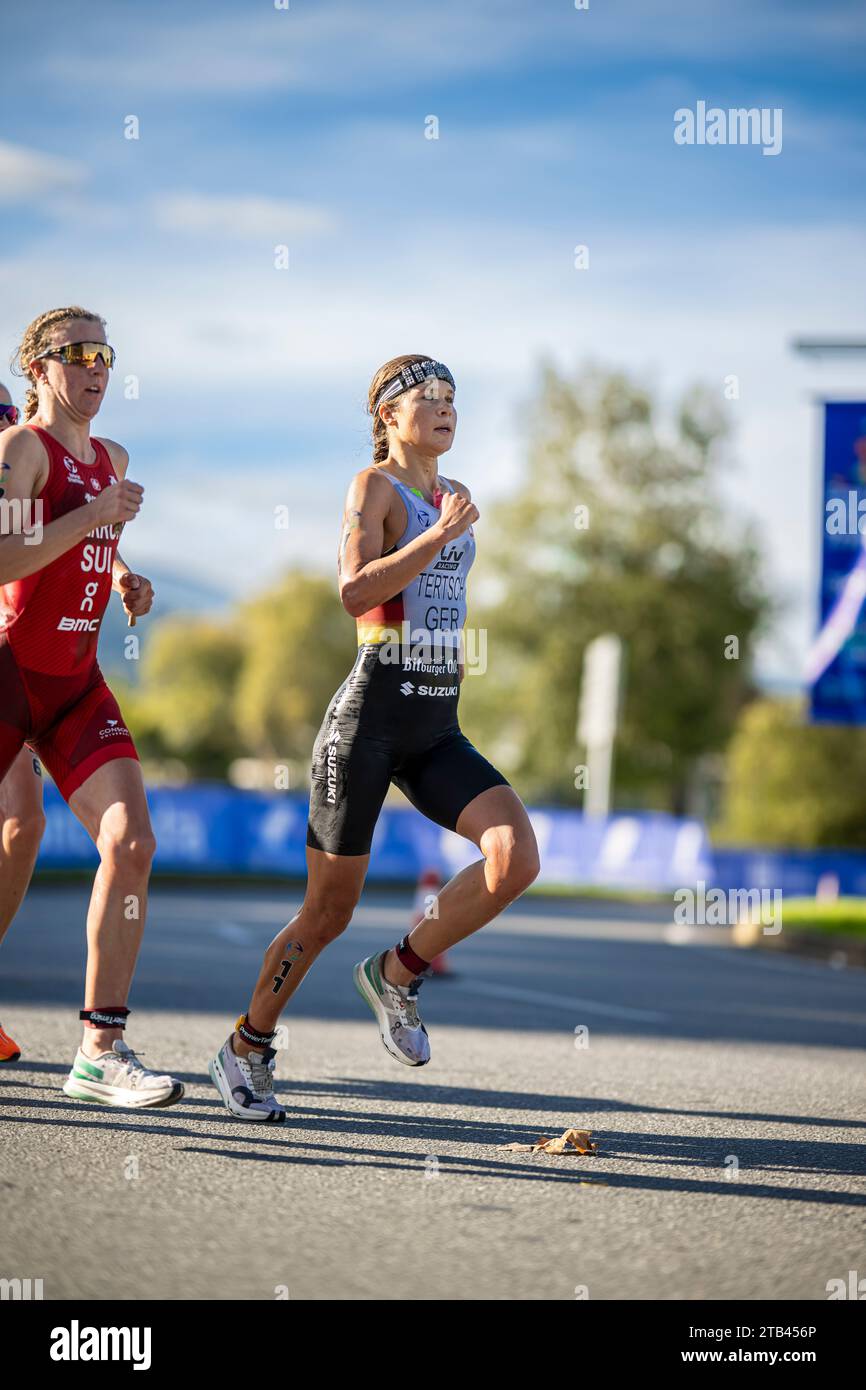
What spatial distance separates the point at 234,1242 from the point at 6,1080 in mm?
2544

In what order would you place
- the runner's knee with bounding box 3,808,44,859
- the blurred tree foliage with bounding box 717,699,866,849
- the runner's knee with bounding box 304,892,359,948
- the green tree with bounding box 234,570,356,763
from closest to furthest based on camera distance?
the runner's knee with bounding box 304,892,359,948 → the runner's knee with bounding box 3,808,44,859 → the blurred tree foliage with bounding box 717,699,866,849 → the green tree with bounding box 234,570,356,763

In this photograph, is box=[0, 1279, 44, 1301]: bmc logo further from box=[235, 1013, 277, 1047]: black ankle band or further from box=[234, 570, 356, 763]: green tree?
box=[234, 570, 356, 763]: green tree

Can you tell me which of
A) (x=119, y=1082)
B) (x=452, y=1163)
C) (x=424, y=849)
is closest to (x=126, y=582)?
(x=119, y=1082)

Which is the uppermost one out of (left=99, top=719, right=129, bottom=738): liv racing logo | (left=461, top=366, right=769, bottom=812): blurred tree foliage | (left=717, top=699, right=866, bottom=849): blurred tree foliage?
(left=461, top=366, right=769, bottom=812): blurred tree foliage

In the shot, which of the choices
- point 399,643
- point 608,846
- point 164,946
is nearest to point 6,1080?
point 399,643

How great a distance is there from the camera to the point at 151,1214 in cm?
405

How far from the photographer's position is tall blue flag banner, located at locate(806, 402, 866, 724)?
20.0m

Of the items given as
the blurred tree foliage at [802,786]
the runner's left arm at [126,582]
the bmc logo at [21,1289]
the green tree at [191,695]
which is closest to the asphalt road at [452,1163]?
the bmc logo at [21,1289]

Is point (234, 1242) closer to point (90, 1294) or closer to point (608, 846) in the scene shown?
point (90, 1294)

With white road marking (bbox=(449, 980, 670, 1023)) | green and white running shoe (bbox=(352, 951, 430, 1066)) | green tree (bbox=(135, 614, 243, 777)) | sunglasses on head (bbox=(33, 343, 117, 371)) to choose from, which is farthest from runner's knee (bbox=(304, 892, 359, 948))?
green tree (bbox=(135, 614, 243, 777))

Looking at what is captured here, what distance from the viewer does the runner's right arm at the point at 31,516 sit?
17.1ft

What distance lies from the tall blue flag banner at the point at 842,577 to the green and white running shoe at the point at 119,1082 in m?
16.1

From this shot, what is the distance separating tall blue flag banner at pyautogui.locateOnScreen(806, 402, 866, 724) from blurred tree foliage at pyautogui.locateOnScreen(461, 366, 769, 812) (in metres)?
31.6
